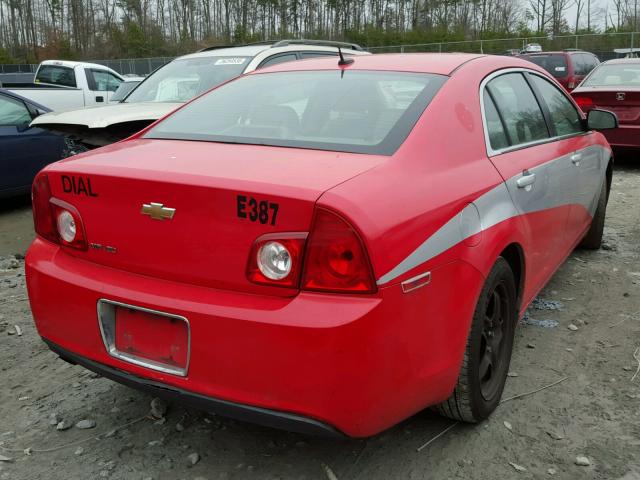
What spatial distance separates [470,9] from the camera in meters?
56.2

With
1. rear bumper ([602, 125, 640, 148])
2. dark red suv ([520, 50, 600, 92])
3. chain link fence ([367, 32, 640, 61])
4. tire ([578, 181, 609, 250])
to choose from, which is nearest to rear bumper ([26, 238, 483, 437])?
tire ([578, 181, 609, 250])

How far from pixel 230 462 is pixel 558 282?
301 centimetres

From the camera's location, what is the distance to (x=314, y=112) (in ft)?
9.20

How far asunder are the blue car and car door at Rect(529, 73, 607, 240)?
191 inches

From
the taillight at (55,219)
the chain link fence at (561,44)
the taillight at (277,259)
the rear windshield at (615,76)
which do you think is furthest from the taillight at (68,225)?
the chain link fence at (561,44)

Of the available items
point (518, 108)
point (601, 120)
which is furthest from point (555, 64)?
point (518, 108)

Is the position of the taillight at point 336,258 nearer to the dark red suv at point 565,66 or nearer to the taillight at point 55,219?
the taillight at point 55,219

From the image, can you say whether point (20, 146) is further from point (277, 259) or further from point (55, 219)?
point (277, 259)

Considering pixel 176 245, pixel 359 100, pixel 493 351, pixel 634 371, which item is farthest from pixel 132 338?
pixel 634 371

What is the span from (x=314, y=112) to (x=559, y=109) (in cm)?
195

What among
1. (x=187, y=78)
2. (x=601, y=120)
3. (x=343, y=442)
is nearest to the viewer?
(x=343, y=442)

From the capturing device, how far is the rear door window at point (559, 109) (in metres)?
3.80

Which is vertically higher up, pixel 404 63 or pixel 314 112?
pixel 404 63

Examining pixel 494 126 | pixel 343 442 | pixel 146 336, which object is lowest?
pixel 343 442
